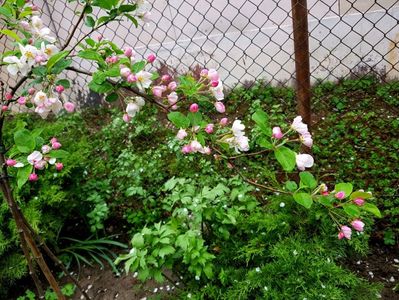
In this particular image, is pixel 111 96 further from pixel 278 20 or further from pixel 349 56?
pixel 349 56

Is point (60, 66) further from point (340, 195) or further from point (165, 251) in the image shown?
point (340, 195)

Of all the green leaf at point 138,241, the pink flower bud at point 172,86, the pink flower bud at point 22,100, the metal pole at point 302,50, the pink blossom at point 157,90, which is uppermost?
the metal pole at point 302,50

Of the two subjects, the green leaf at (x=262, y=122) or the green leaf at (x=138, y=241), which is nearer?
the green leaf at (x=262, y=122)

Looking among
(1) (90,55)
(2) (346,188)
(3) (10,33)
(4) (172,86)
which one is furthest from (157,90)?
(2) (346,188)

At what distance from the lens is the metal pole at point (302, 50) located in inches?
61.6

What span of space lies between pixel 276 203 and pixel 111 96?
83cm

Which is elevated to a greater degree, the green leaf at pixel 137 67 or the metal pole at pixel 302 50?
the metal pole at pixel 302 50

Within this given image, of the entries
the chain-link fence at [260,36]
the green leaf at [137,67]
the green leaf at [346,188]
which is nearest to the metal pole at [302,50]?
the green leaf at [346,188]

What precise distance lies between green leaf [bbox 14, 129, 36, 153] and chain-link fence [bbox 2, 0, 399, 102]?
6.61 feet

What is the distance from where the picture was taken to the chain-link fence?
2883 mm

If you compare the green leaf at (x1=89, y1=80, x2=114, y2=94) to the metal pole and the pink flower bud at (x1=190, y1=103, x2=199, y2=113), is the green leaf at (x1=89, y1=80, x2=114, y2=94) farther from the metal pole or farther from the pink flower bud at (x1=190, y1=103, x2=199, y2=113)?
the metal pole

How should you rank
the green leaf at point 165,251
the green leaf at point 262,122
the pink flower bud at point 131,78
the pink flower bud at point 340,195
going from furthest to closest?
the green leaf at point 165,251
the pink flower bud at point 340,195
the green leaf at point 262,122
the pink flower bud at point 131,78

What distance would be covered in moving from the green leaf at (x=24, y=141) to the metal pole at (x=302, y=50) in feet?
3.50

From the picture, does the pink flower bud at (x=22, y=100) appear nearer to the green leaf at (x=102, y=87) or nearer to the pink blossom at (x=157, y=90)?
the green leaf at (x=102, y=87)
